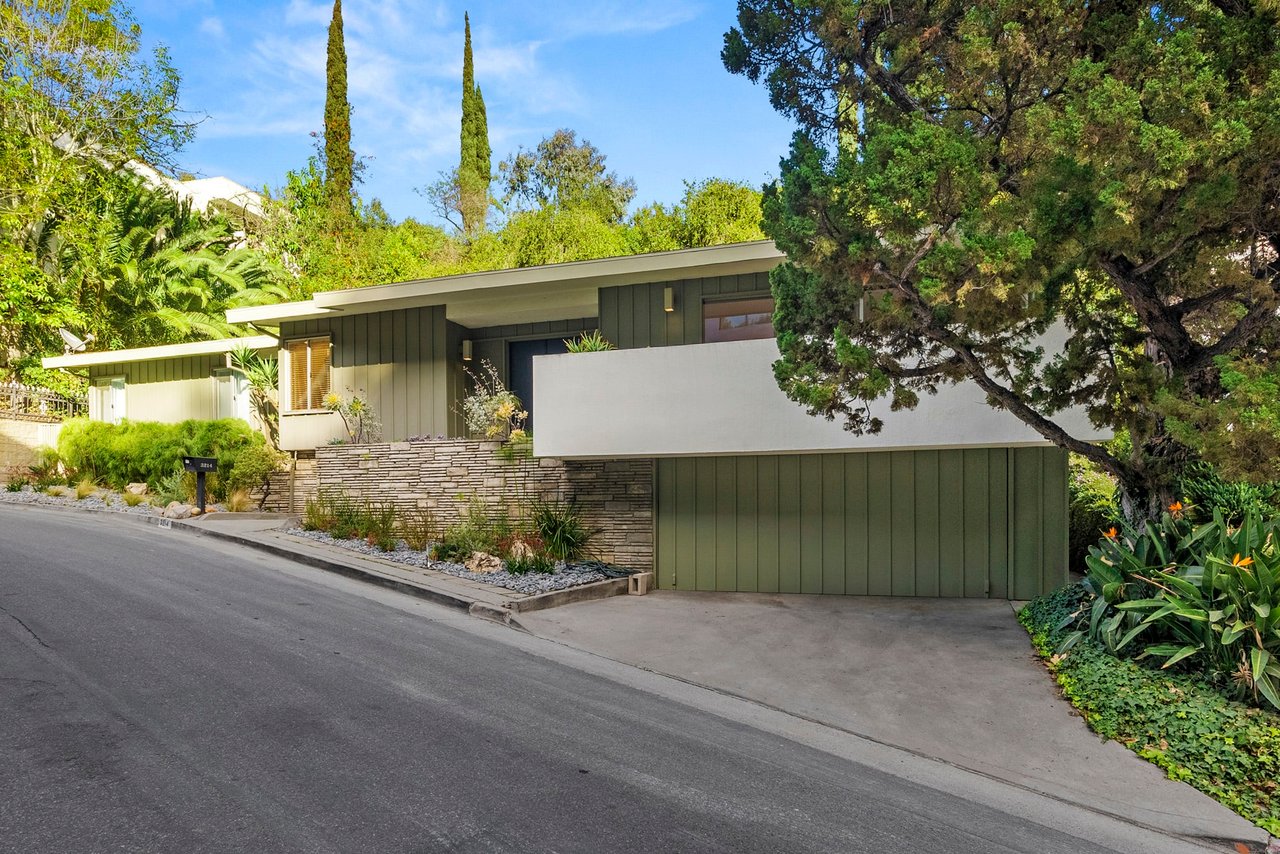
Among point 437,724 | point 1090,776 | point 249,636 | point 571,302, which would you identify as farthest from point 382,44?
point 1090,776

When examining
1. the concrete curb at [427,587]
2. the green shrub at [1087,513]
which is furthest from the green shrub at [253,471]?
the green shrub at [1087,513]

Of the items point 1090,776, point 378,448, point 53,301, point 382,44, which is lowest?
point 1090,776

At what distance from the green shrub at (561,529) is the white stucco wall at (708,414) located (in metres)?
0.96

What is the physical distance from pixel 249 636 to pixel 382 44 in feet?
84.1

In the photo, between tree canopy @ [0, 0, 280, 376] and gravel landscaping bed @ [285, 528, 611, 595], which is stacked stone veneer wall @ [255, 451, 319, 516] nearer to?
gravel landscaping bed @ [285, 528, 611, 595]

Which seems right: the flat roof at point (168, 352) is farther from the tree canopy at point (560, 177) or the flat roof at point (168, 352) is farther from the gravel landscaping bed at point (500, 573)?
the tree canopy at point (560, 177)

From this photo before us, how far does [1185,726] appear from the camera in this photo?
466 cm

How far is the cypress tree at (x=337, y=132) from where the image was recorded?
23484 millimetres

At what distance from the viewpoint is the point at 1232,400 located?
462 cm

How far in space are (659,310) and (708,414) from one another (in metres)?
2.45

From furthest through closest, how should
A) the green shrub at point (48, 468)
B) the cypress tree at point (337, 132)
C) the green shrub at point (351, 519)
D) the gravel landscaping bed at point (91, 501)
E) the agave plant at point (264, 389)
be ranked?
the cypress tree at point (337, 132) → the green shrub at point (48, 468) → the agave plant at point (264, 389) → the gravel landscaping bed at point (91, 501) → the green shrub at point (351, 519)

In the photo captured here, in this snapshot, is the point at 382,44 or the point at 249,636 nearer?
the point at 249,636

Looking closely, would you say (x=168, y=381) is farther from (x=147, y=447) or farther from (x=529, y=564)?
(x=529, y=564)

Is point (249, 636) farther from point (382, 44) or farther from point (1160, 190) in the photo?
point (382, 44)
